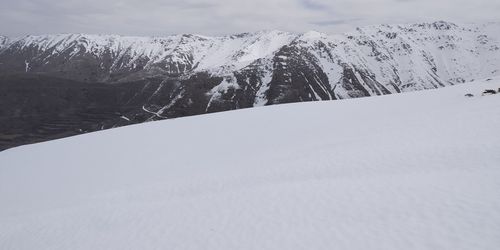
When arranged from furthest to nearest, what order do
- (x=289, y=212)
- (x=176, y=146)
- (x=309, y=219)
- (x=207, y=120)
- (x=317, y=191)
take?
(x=207, y=120)
(x=176, y=146)
(x=317, y=191)
(x=289, y=212)
(x=309, y=219)

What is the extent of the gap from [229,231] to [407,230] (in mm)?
5206

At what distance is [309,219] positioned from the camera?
11.5 meters

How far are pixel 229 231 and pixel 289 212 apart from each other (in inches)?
80.0

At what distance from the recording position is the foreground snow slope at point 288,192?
10224 mm

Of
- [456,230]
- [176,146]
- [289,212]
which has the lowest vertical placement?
[176,146]

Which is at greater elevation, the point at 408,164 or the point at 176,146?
the point at 408,164

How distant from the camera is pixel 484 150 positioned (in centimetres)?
1359

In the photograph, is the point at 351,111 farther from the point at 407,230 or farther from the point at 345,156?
the point at 407,230

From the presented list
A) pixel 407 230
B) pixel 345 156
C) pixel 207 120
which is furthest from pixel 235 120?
pixel 407 230

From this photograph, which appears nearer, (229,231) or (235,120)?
(229,231)

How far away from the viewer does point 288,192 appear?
549 inches

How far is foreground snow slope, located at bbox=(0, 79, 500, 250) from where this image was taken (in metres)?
10.2

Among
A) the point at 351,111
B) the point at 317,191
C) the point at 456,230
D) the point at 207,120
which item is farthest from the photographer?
the point at 207,120

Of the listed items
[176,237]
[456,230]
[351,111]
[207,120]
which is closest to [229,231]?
[176,237]
